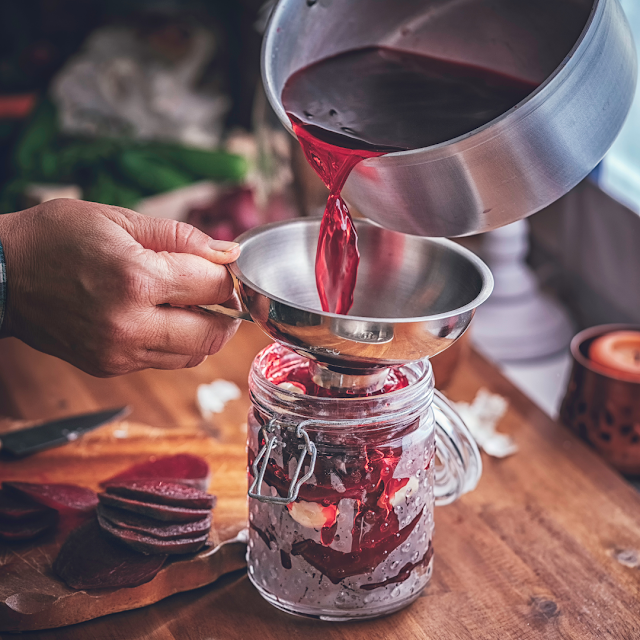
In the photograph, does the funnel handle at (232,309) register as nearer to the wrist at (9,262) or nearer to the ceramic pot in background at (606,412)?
the wrist at (9,262)

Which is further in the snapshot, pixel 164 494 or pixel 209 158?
pixel 209 158

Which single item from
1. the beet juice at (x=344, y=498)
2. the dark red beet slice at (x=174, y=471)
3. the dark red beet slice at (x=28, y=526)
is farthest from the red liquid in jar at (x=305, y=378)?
the dark red beet slice at (x=28, y=526)

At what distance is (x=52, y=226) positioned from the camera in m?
0.85

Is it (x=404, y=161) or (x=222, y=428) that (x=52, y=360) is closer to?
(x=222, y=428)

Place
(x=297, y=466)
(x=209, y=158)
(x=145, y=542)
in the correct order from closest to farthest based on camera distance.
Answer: (x=297, y=466) → (x=145, y=542) → (x=209, y=158)

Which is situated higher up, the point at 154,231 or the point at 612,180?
the point at 154,231

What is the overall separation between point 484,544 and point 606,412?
32cm

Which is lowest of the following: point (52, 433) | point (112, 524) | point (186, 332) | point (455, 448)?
point (52, 433)

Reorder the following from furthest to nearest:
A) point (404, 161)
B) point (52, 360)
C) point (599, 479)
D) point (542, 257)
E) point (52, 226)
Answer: point (542, 257)
point (52, 360)
point (599, 479)
point (52, 226)
point (404, 161)

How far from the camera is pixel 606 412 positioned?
3.93ft

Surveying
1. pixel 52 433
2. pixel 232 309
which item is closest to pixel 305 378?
pixel 232 309

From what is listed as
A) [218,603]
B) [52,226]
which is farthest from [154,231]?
[218,603]

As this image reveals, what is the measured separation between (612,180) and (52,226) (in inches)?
51.0

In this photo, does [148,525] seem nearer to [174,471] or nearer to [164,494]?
[164,494]
